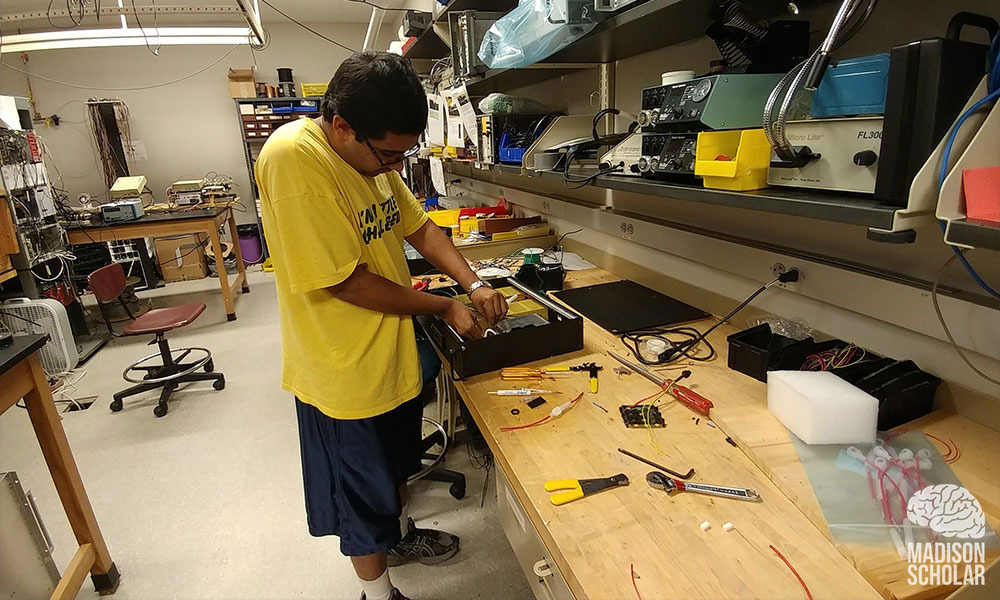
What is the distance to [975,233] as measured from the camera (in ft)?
1.98

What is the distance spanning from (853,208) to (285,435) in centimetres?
257

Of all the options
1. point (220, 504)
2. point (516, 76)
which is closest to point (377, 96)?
point (516, 76)

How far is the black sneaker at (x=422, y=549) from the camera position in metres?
1.74

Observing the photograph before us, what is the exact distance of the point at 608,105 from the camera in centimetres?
190

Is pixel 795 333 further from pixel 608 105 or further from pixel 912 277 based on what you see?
pixel 608 105

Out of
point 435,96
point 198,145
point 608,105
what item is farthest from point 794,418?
point 198,145

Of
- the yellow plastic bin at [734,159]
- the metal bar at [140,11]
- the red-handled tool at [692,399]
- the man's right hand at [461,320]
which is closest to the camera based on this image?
the yellow plastic bin at [734,159]

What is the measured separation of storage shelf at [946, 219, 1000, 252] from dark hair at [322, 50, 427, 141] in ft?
2.96

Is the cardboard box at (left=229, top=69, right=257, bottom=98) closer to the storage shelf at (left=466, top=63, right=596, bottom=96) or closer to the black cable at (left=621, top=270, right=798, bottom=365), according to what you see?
the storage shelf at (left=466, top=63, right=596, bottom=96)

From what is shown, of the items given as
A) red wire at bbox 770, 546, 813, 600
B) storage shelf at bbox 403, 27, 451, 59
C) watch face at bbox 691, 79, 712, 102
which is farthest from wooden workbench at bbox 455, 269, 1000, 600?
storage shelf at bbox 403, 27, 451, 59

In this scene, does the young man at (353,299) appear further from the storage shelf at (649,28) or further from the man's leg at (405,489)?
the storage shelf at (649,28)

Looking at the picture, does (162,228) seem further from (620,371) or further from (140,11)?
(620,371)

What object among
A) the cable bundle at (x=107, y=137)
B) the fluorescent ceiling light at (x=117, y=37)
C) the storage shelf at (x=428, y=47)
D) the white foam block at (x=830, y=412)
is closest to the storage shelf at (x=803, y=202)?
the white foam block at (x=830, y=412)

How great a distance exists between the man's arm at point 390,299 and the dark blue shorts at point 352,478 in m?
0.28
